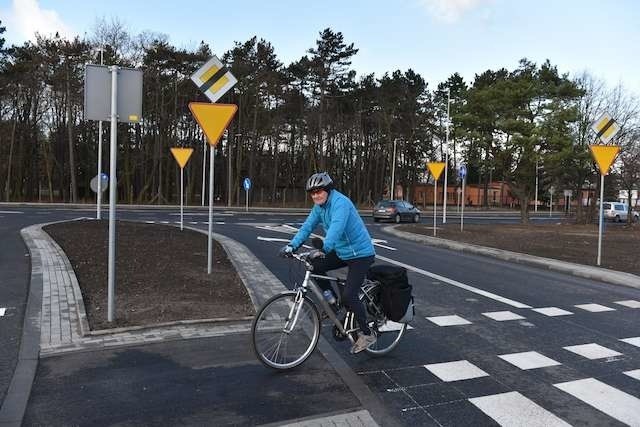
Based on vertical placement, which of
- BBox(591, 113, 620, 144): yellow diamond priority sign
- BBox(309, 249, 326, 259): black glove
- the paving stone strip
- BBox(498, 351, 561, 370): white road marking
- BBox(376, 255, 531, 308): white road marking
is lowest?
BBox(376, 255, 531, 308): white road marking

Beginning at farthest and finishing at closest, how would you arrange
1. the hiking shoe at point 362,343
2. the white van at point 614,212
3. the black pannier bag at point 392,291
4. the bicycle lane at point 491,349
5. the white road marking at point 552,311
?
the white van at point 614,212 < the white road marking at point 552,311 < the black pannier bag at point 392,291 < the hiking shoe at point 362,343 < the bicycle lane at point 491,349

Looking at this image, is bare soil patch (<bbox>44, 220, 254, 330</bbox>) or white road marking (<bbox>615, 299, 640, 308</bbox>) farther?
white road marking (<bbox>615, 299, 640, 308</bbox>)

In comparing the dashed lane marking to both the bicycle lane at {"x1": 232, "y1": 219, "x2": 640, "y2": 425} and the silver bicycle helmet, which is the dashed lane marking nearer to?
the bicycle lane at {"x1": 232, "y1": 219, "x2": 640, "y2": 425}

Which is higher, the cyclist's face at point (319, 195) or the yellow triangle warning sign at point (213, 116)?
the yellow triangle warning sign at point (213, 116)

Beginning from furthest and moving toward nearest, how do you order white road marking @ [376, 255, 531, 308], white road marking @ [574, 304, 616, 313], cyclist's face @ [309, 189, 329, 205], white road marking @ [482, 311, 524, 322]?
white road marking @ [376, 255, 531, 308] < white road marking @ [574, 304, 616, 313] < white road marking @ [482, 311, 524, 322] < cyclist's face @ [309, 189, 329, 205]

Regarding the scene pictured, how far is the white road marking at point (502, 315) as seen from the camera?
24.4 feet

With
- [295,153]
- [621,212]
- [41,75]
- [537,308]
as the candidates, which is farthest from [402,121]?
[537,308]

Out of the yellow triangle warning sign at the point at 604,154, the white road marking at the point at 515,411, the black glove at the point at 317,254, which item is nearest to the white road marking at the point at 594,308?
the white road marking at the point at 515,411

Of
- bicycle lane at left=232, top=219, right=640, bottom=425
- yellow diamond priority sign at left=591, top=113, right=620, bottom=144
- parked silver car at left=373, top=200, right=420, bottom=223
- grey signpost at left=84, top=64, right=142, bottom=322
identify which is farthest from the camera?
parked silver car at left=373, top=200, right=420, bottom=223

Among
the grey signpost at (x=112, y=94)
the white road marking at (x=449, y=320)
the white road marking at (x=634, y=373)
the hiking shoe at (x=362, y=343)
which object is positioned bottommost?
the white road marking at (x=449, y=320)

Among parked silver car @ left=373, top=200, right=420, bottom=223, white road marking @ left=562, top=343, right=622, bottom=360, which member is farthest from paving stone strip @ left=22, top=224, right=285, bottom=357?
parked silver car @ left=373, top=200, right=420, bottom=223

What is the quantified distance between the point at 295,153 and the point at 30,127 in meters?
30.0

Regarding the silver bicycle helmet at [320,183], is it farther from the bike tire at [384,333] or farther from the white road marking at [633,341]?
the white road marking at [633,341]

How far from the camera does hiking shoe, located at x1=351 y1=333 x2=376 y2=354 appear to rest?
5.28 meters
